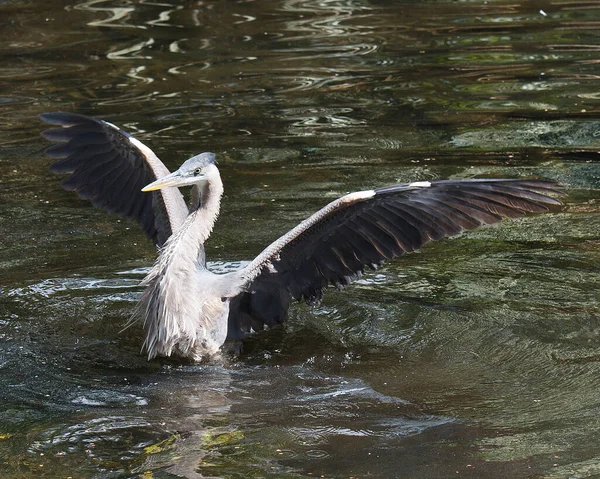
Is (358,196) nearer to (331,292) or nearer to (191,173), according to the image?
(191,173)

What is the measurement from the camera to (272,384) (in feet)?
20.4

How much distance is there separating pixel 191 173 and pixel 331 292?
55.8 inches

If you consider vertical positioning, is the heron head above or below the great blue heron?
above

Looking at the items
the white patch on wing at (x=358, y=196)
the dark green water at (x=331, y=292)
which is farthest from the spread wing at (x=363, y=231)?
A: the dark green water at (x=331, y=292)

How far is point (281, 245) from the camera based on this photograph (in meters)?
6.67

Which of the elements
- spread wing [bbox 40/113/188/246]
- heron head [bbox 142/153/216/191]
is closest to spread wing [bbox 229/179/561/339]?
heron head [bbox 142/153/216/191]

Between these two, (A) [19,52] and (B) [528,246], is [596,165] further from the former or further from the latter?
(A) [19,52]

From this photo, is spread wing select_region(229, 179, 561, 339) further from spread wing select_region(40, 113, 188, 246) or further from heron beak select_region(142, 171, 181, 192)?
spread wing select_region(40, 113, 188, 246)

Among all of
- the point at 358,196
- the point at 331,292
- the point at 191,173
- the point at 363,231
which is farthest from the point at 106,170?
the point at 358,196

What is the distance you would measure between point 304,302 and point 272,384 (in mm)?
1516

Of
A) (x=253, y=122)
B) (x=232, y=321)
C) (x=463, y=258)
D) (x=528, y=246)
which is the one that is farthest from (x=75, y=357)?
(x=253, y=122)

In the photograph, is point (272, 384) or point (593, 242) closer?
point (272, 384)

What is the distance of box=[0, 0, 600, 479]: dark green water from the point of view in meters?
5.34

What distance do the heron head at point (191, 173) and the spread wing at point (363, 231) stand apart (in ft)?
2.15
